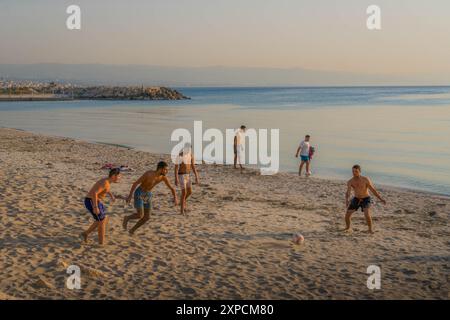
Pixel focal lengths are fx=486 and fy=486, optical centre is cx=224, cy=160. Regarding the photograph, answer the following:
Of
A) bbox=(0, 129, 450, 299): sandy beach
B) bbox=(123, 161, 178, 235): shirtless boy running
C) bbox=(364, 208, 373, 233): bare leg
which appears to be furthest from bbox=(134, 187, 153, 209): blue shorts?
bbox=(364, 208, 373, 233): bare leg

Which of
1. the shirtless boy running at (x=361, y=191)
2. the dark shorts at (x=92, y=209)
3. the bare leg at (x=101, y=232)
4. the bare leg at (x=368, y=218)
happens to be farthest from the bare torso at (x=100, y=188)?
the bare leg at (x=368, y=218)

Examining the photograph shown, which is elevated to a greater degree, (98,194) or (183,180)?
(98,194)

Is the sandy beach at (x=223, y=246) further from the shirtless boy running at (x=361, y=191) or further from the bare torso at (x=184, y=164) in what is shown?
the bare torso at (x=184, y=164)

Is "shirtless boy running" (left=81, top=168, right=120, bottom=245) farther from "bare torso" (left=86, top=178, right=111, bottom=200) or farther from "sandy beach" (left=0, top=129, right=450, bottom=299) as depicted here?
"sandy beach" (left=0, top=129, right=450, bottom=299)

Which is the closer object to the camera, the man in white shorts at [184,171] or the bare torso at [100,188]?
the bare torso at [100,188]

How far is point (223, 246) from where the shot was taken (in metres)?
8.84

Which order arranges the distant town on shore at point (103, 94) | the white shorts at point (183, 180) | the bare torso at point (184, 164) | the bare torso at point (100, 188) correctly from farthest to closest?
1. the distant town on shore at point (103, 94)
2. the white shorts at point (183, 180)
3. the bare torso at point (184, 164)
4. the bare torso at point (100, 188)

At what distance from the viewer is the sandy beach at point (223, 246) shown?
7.00 m

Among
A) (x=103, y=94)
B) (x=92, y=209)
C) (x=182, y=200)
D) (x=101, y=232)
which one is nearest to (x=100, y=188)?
(x=92, y=209)

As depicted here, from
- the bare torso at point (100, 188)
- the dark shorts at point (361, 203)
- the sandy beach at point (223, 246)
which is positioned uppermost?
the bare torso at point (100, 188)

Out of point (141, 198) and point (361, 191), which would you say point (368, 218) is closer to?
point (361, 191)
